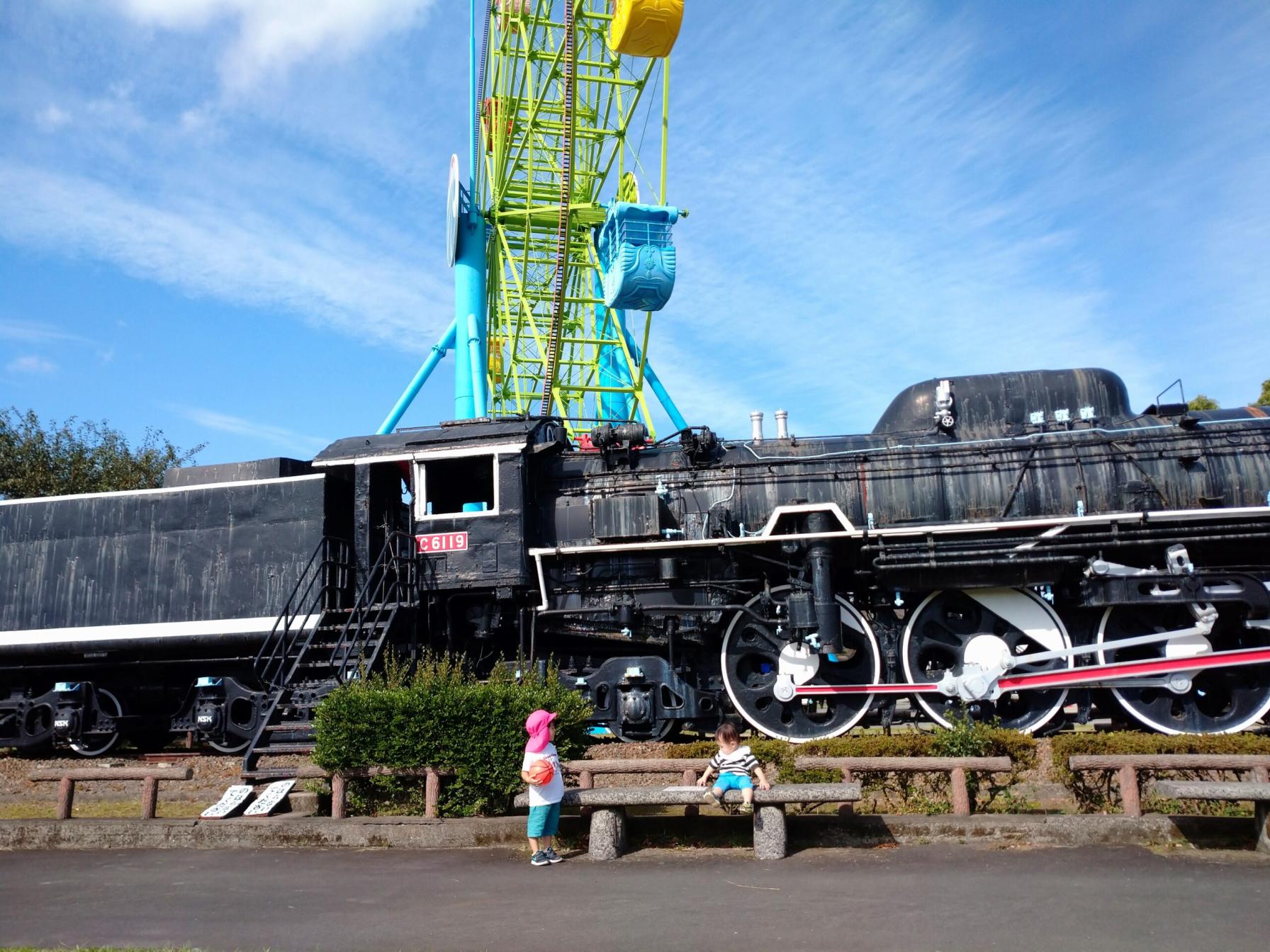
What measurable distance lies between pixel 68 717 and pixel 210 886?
8.02m

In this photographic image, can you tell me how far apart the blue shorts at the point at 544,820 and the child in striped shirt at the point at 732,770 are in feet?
3.61

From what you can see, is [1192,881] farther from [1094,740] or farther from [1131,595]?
[1131,595]

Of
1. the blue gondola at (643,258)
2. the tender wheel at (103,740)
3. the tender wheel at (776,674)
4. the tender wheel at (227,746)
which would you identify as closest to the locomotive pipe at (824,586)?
the tender wheel at (776,674)

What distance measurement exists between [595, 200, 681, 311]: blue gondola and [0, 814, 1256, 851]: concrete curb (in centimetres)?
2198

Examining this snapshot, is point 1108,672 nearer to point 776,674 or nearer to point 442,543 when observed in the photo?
point 776,674

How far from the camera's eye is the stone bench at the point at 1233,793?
6.26 metres

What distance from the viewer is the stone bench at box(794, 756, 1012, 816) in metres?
7.58

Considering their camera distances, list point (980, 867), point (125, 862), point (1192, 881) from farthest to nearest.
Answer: point (125, 862) → point (980, 867) → point (1192, 881)

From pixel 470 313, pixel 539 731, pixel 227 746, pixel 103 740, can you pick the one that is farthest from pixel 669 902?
pixel 470 313

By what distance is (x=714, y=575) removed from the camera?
11.6 m

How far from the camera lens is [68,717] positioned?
13.3 metres

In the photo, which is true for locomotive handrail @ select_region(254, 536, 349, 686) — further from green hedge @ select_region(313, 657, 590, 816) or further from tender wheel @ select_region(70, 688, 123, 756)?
green hedge @ select_region(313, 657, 590, 816)

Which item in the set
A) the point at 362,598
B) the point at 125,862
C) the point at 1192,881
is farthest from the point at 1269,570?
the point at 125,862

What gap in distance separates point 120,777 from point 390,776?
2.54 meters
